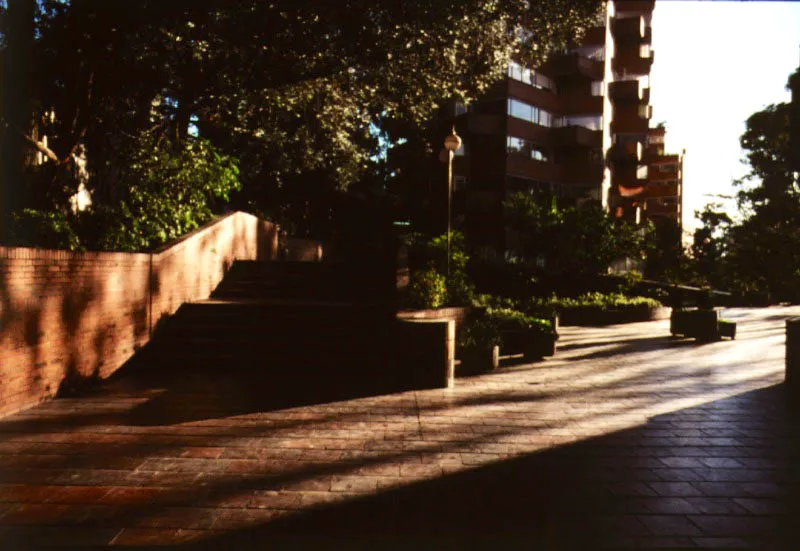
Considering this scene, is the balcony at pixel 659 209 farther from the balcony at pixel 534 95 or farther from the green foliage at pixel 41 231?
the green foliage at pixel 41 231

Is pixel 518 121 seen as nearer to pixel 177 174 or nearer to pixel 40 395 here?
→ pixel 177 174

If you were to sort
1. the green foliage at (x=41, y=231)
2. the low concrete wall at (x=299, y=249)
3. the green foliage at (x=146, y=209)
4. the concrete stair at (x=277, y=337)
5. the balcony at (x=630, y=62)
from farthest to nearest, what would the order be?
1. the balcony at (x=630, y=62)
2. the low concrete wall at (x=299, y=249)
3. the concrete stair at (x=277, y=337)
4. the green foliage at (x=146, y=209)
5. the green foliage at (x=41, y=231)

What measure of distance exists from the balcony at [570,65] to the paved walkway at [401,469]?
104ft

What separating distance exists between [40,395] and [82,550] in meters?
4.09

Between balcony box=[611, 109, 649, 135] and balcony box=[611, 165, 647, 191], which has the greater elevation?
balcony box=[611, 109, 649, 135]

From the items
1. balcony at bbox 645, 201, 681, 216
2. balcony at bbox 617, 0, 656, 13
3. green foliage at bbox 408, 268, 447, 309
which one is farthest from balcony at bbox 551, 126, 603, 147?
green foliage at bbox 408, 268, 447, 309

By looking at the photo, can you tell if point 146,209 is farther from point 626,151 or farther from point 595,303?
Answer: point 626,151

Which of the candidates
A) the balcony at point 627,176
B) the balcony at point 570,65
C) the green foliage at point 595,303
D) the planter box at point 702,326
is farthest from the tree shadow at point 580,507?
the balcony at point 627,176

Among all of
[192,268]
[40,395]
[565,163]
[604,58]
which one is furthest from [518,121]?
[40,395]

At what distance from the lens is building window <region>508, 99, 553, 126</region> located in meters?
34.5

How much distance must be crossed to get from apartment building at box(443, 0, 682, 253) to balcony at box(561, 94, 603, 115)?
6 cm

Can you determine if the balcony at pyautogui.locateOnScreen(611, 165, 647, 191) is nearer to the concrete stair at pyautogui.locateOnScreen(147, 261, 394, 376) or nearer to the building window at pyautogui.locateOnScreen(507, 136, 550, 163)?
the building window at pyautogui.locateOnScreen(507, 136, 550, 163)

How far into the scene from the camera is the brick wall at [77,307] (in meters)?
6.34

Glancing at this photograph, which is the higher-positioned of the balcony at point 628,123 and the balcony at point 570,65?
the balcony at point 570,65
